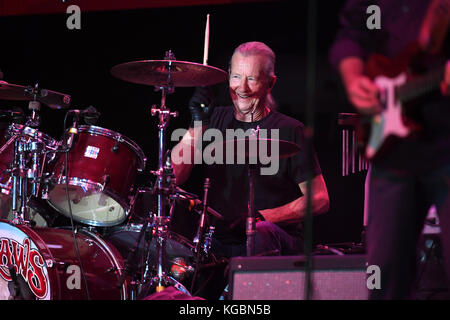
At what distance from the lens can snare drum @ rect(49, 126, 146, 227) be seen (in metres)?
3.71

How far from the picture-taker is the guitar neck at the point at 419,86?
5.17 feet

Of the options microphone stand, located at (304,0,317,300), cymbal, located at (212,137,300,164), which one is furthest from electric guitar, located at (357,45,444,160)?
cymbal, located at (212,137,300,164)

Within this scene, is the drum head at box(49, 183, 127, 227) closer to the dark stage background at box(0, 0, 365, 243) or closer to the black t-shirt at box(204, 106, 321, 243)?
the dark stage background at box(0, 0, 365, 243)

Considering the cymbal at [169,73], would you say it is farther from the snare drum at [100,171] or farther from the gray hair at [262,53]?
the snare drum at [100,171]

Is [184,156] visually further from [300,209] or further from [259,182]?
[300,209]

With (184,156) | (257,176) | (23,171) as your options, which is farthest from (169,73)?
(23,171)

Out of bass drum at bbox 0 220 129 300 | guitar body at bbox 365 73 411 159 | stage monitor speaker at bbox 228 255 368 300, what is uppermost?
guitar body at bbox 365 73 411 159

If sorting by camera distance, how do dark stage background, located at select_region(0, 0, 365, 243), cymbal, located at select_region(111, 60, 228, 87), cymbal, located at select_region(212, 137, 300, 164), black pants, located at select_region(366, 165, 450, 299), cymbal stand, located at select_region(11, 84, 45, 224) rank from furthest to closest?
dark stage background, located at select_region(0, 0, 365, 243) < cymbal stand, located at select_region(11, 84, 45, 224) < cymbal, located at select_region(111, 60, 228, 87) < cymbal, located at select_region(212, 137, 300, 164) < black pants, located at select_region(366, 165, 450, 299)

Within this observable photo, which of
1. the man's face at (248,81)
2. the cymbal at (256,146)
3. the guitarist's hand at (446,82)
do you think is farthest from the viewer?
the man's face at (248,81)

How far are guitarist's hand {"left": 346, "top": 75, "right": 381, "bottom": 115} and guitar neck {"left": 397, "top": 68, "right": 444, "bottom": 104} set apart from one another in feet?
0.23

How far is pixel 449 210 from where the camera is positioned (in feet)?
5.40

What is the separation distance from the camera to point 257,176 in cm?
383

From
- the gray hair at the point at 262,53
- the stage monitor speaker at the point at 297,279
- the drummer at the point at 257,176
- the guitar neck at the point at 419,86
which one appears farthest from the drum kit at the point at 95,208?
the guitar neck at the point at 419,86

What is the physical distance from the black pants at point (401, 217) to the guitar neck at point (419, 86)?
0.21 m
